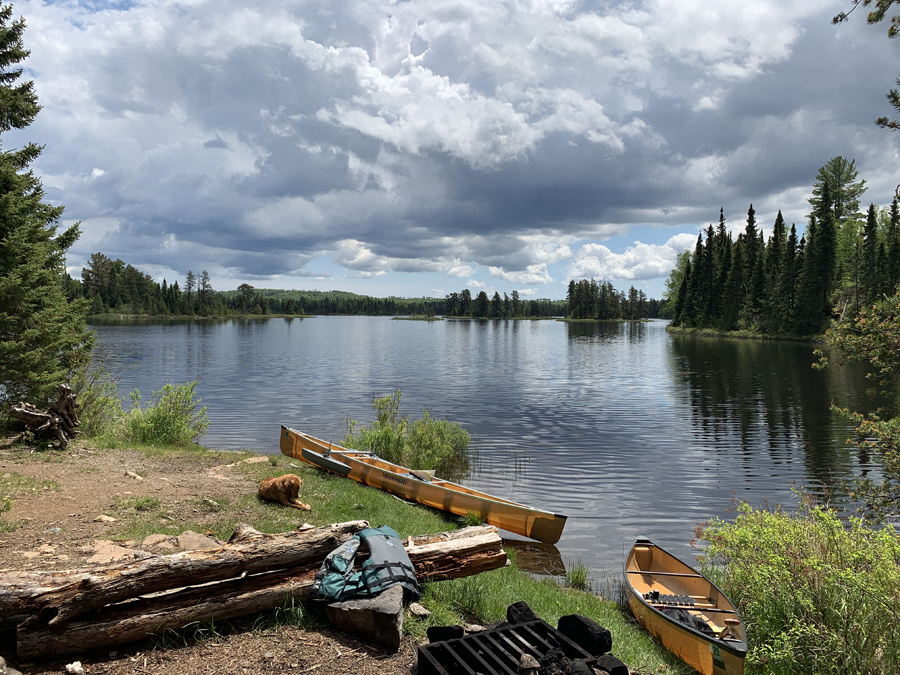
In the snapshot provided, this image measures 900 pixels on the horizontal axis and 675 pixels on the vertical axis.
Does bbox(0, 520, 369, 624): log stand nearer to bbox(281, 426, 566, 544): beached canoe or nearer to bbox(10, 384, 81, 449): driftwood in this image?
bbox(281, 426, 566, 544): beached canoe

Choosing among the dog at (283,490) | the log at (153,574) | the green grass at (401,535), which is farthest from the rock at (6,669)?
the dog at (283,490)

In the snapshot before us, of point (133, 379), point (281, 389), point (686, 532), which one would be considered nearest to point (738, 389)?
point (686, 532)

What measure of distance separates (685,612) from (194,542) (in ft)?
22.1

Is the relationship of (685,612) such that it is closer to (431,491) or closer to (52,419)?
(431,491)

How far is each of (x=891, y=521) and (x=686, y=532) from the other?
5.08 m

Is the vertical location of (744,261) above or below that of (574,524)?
above

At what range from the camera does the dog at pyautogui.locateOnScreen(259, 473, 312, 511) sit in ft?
32.1

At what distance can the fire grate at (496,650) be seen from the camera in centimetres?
446

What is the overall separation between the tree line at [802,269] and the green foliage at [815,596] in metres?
63.0

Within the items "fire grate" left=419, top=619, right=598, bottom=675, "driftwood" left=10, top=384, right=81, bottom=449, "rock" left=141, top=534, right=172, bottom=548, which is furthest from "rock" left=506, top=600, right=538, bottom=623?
"driftwood" left=10, top=384, right=81, bottom=449

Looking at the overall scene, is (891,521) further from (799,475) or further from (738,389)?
(738,389)

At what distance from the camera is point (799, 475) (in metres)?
16.6

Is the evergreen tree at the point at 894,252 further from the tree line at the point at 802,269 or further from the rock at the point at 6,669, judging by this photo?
the rock at the point at 6,669

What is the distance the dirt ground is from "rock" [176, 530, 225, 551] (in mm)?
557
